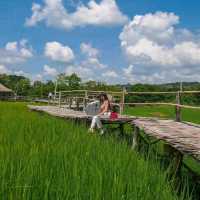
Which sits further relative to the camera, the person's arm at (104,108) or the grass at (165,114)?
the grass at (165,114)

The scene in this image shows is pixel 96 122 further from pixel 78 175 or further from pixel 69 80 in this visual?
pixel 69 80

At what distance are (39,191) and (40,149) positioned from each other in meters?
1.52

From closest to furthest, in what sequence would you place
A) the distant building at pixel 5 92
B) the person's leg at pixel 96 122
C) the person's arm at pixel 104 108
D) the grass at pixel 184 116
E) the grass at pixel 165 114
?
the grass at pixel 184 116, the person's leg at pixel 96 122, the person's arm at pixel 104 108, the grass at pixel 165 114, the distant building at pixel 5 92

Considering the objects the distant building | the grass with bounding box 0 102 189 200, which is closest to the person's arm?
Result: the grass with bounding box 0 102 189 200

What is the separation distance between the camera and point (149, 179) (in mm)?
3352

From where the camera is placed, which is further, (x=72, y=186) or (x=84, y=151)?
(x=84, y=151)

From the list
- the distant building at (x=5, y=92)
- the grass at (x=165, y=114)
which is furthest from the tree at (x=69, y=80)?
the grass at (x=165, y=114)

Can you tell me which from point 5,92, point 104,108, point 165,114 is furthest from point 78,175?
point 5,92

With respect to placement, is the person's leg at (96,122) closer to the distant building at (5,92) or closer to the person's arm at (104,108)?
the person's arm at (104,108)

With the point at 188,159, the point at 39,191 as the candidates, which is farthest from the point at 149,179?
the point at 188,159

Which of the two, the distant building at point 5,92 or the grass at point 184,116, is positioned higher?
the distant building at point 5,92

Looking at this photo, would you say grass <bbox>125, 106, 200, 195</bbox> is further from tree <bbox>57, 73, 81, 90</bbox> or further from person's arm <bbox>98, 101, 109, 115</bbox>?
tree <bbox>57, 73, 81, 90</bbox>

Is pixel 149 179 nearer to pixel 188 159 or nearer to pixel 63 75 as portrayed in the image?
pixel 188 159

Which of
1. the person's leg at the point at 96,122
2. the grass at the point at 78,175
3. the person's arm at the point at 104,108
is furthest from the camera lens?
the person's arm at the point at 104,108
